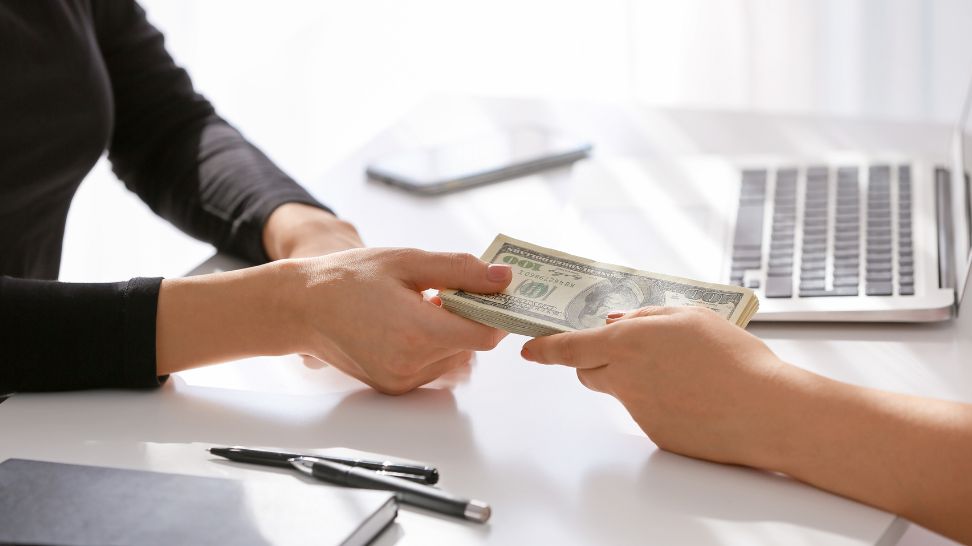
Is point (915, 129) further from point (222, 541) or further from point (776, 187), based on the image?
point (222, 541)

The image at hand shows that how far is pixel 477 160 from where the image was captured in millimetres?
1703

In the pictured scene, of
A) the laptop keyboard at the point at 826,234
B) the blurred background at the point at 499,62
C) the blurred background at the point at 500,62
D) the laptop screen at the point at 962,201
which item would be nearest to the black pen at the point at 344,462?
the laptop keyboard at the point at 826,234

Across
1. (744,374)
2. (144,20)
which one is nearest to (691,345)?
(744,374)

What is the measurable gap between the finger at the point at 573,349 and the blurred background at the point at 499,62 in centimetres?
162

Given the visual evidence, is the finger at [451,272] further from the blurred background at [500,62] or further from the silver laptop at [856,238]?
the blurred background at [500,62]

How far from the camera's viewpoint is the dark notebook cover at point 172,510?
32.7 inches

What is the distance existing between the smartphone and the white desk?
1.47 feet

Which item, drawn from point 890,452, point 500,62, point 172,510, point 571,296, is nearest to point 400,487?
point 172,510

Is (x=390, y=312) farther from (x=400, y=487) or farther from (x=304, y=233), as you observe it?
(x=304, y=233)

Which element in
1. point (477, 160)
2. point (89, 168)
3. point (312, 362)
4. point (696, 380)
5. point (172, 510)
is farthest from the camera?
point (477, 160)

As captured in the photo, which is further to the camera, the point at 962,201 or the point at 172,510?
the point at 962,201

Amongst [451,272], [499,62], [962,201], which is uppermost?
[499,62]

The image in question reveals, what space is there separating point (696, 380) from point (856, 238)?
1.59 ft

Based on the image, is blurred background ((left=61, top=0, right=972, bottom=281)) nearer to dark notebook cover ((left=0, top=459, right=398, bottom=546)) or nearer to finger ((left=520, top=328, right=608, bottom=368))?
finger ((left=520, top=328, right=608, bottom=368))
